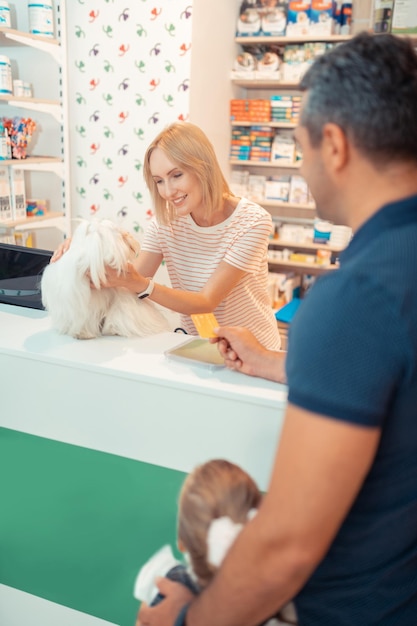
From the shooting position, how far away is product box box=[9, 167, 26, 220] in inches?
143

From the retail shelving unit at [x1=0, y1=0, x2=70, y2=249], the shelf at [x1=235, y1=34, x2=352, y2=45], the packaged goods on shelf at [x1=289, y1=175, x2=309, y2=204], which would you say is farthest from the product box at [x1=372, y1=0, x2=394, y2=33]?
the retail shelving unit at [x1=0, y1=0, x2=70, y2=249]

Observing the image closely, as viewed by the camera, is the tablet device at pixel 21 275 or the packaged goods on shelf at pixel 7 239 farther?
the packaged goods on shelf at pixel 7 239

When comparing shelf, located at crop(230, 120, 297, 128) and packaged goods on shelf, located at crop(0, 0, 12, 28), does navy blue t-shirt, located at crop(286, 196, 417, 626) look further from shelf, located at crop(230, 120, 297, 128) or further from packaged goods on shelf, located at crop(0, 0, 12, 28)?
shelf, located at crop(230, 120, 297, 128)

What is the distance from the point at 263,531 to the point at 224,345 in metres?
0.75

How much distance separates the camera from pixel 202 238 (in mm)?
2193

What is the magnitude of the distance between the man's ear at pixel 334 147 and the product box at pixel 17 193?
3.22m

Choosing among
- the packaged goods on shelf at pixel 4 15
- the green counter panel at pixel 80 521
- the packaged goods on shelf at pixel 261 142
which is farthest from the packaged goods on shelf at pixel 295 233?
the green counter panel at pixel 80 521

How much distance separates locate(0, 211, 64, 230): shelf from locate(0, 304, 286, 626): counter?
7.18 feet

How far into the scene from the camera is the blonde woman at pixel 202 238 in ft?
6.62

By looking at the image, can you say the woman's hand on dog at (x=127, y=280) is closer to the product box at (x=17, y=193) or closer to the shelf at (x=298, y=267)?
the product box at (x=17, y=193)

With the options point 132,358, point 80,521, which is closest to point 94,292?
point 132,358

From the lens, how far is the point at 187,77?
3795mm

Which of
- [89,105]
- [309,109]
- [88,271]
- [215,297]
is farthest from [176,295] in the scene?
[89,105]

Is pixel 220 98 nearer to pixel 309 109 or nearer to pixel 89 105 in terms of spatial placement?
pixel 89 105
